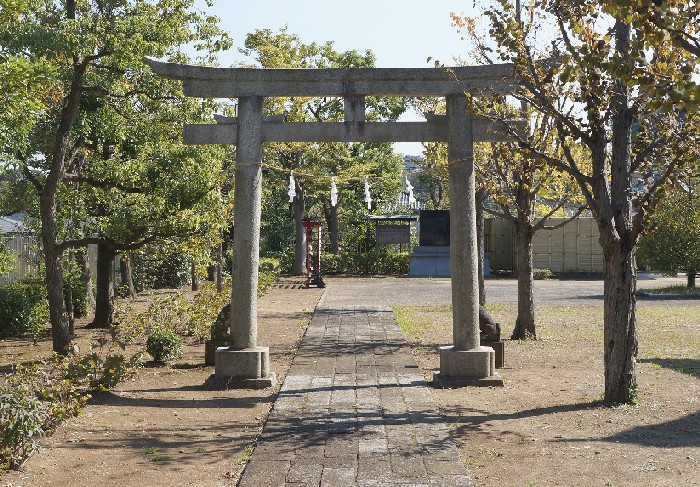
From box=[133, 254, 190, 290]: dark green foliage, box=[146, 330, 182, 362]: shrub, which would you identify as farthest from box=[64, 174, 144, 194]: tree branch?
box=[133, 254, 190, 290]: dark green foliage

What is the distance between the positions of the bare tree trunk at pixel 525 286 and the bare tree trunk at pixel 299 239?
74.6ft

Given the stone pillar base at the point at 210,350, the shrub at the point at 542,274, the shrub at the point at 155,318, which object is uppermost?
the shrub at the point at 542,274

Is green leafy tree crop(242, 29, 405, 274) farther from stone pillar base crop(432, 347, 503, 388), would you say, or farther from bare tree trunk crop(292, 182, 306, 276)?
stone pillar base crop(432, 347, 503, 388)

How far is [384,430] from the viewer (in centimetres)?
772

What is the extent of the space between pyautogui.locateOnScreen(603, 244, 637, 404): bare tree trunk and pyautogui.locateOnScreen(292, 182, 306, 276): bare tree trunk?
92.8ft

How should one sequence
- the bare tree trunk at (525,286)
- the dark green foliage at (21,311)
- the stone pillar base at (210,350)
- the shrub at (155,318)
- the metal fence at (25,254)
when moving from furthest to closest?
the metal fence at (25,254) → the dark green foliage at (21,311) → the bare tree trunk at (525,286) → the shrub at (155,318) → the stone pillar base at (210,350)

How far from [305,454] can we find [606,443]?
2.57m

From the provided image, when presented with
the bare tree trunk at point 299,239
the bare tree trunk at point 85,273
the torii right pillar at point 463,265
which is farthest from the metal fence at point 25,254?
the bare tree trunk at point 299,239

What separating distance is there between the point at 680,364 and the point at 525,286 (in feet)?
10.3

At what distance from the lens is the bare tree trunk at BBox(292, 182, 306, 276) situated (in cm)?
3684

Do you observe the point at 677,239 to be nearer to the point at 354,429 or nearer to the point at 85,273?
the point at 85,273

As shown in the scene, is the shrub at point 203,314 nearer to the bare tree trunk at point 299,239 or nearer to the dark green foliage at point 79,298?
the dark green foliage at point 79,298

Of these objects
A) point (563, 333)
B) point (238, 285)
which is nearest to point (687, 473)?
point (238, 285)

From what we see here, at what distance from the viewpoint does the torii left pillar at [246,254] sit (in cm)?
1027
